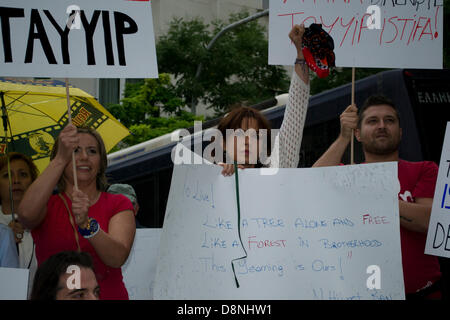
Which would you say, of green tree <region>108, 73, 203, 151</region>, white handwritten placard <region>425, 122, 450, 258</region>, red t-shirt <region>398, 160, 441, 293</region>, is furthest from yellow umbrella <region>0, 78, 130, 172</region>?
green tree <region>108, 73, 203, 151</region>

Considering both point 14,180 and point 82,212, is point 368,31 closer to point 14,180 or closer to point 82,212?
point 82,212

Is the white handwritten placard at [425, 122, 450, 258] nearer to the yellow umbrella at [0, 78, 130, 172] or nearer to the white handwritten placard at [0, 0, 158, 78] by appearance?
the white handwritten placard at [0, 0, 158, 78]

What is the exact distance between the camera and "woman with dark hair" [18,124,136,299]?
2.91 metres

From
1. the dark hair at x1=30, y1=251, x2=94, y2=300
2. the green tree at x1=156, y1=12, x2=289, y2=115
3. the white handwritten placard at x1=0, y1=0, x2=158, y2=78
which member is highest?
the green tree at x1=156, y1=12, x2=289, y2=115

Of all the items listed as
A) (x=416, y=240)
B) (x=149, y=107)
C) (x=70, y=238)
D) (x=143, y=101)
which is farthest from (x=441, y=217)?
(x=143, y=101)

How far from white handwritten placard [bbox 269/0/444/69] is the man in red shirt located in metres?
0.23

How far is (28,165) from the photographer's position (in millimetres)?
4082

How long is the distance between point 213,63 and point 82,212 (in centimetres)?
1251

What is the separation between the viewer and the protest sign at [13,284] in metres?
2.74

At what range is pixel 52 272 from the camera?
8.65 feet

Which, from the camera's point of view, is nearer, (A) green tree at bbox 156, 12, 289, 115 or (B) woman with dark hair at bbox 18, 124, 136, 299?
(B) woman with dark hair at bbox 18, 124, 136, 299

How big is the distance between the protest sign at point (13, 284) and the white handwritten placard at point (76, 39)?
91cm

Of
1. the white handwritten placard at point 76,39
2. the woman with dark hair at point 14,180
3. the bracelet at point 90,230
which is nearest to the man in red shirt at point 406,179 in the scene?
the white handwritten placard at point 76,39
